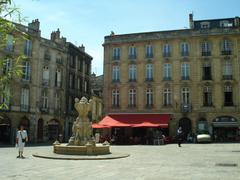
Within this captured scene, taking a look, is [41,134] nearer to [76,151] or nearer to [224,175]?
[76,151]

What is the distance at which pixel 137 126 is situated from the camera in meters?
35.6

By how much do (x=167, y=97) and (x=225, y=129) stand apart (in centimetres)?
718

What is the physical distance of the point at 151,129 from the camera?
39969 mm

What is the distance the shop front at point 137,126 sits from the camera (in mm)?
35906

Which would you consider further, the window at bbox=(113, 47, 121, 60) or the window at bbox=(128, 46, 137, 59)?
the window at bbox=(113, 47, 121, 60)

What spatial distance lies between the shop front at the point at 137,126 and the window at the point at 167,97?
64.4 inches

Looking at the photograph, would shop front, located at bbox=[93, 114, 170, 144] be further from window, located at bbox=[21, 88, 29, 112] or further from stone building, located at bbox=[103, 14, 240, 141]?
window, located at bbox=[21, 88, 29, 112]

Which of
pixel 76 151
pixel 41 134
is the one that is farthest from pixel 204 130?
pixel 76 151

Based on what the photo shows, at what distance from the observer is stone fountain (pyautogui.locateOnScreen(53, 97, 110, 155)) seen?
1836 cm

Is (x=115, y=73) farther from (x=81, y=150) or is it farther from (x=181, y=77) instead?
(x=81, y=150)

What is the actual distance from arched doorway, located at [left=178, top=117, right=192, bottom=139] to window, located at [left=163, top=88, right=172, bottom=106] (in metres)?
2.36

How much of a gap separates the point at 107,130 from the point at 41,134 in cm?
769

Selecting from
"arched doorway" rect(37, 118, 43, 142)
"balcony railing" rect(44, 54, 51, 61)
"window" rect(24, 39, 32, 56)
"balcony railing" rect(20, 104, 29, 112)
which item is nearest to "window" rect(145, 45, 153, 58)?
"balcony railing" rect(44, 54, 51, 61)

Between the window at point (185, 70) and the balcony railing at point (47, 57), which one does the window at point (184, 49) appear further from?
the balcony railing at point (47, 57)
